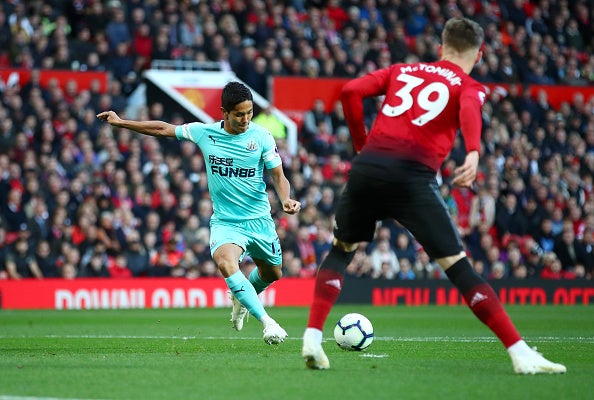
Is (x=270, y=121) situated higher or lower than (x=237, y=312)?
higher

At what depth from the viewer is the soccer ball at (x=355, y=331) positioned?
1014 cm

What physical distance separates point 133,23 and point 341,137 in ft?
17.2

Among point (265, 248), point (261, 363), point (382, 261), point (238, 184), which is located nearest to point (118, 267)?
point (382, 261)

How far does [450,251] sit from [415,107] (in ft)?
3.47

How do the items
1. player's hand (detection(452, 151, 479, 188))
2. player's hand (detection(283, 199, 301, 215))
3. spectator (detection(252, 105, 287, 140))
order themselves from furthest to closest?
1. spectator (detection(252, 105, 287, 140))
2. player's hand (detection(283, 199, 301, 215))
3. player's hand (detection(452, 151, 479, 188))

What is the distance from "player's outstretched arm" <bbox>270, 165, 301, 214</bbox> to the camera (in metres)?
10.1

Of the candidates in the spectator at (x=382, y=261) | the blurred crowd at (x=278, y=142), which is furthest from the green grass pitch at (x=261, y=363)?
the spectator at (x=382, y=261)

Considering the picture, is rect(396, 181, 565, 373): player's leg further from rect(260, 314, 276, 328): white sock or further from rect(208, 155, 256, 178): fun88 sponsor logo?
rect(208, 155, 256, 178): fun88 sponsor logo

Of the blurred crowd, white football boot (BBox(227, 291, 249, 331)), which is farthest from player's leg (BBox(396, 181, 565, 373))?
the blurred crowd

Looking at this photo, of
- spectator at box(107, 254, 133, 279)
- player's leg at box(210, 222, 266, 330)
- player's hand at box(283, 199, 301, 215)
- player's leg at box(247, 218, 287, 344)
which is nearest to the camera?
player's hand at box(283, 199, 301, 215)

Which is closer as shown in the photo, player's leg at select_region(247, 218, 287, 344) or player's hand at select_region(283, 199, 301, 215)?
player's hand at select_region(283, 199, 301, 215)

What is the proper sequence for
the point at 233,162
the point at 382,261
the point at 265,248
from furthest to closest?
the point at 382,261 → the point at 265,248 → the point at 233,162

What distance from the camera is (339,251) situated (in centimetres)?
843

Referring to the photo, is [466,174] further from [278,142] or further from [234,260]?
[278,142]
